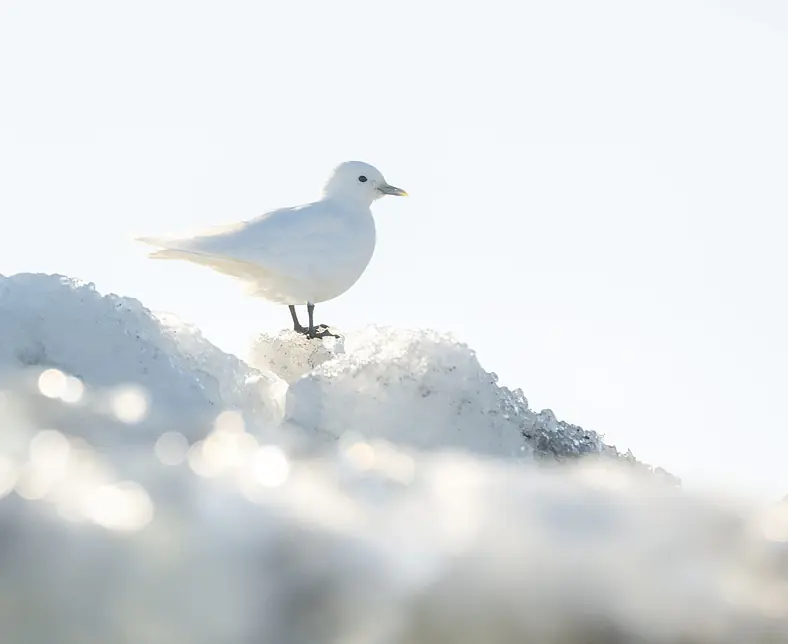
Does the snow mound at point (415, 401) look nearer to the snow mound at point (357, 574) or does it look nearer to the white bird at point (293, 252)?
the snow mound at point (357, 574)

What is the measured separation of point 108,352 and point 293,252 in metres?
4.78

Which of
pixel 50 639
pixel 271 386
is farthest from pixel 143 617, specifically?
pixel 271 386

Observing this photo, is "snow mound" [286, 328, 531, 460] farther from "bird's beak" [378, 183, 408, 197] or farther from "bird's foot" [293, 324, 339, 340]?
"bird's beak" [378, 183, 408, 197]

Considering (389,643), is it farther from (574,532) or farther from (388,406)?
(388,406)

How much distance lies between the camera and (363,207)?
31.8ft

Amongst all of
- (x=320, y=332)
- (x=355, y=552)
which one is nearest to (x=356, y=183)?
(x=320, y=332)

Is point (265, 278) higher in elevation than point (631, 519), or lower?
higher

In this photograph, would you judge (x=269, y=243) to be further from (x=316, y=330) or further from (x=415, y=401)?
(x=415, y=401)

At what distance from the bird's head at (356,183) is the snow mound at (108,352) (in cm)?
583

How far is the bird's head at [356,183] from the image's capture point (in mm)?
9750

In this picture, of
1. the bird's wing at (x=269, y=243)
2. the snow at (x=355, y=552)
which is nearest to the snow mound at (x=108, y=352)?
the snow at (x=355, y=552)

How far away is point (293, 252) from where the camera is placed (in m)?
8.32

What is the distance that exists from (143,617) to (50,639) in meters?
0.14

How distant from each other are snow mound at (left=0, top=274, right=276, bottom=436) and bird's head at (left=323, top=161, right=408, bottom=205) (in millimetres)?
5828
